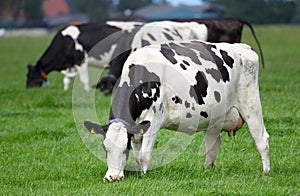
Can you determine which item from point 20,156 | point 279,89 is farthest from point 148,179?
point 279,89

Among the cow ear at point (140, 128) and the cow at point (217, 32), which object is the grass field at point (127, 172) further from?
the cow at point (217, 32)

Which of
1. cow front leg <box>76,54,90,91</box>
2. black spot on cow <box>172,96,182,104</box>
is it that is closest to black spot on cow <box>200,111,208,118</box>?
black spot on cow <box>172,96,182,104</box>

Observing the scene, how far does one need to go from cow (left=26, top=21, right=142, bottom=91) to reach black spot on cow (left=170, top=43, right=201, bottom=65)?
910 centimetres

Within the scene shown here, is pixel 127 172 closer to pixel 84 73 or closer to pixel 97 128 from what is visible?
pixel 97 128

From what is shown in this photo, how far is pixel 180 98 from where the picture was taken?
775cm

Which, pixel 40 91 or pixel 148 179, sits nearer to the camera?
pixel 148 179

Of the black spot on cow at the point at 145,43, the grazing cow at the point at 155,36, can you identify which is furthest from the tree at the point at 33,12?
the black spot on cow at the point at 145,43

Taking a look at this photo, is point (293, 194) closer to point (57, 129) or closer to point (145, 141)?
point (145, 141)

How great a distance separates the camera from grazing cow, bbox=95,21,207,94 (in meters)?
15.6

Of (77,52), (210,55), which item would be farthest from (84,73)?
(210,55)

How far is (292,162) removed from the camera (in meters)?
8.41

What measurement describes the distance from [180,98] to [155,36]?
26.7 feet

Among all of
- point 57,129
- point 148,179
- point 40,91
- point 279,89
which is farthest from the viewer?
point 40,91

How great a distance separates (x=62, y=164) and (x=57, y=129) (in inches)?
92.4
